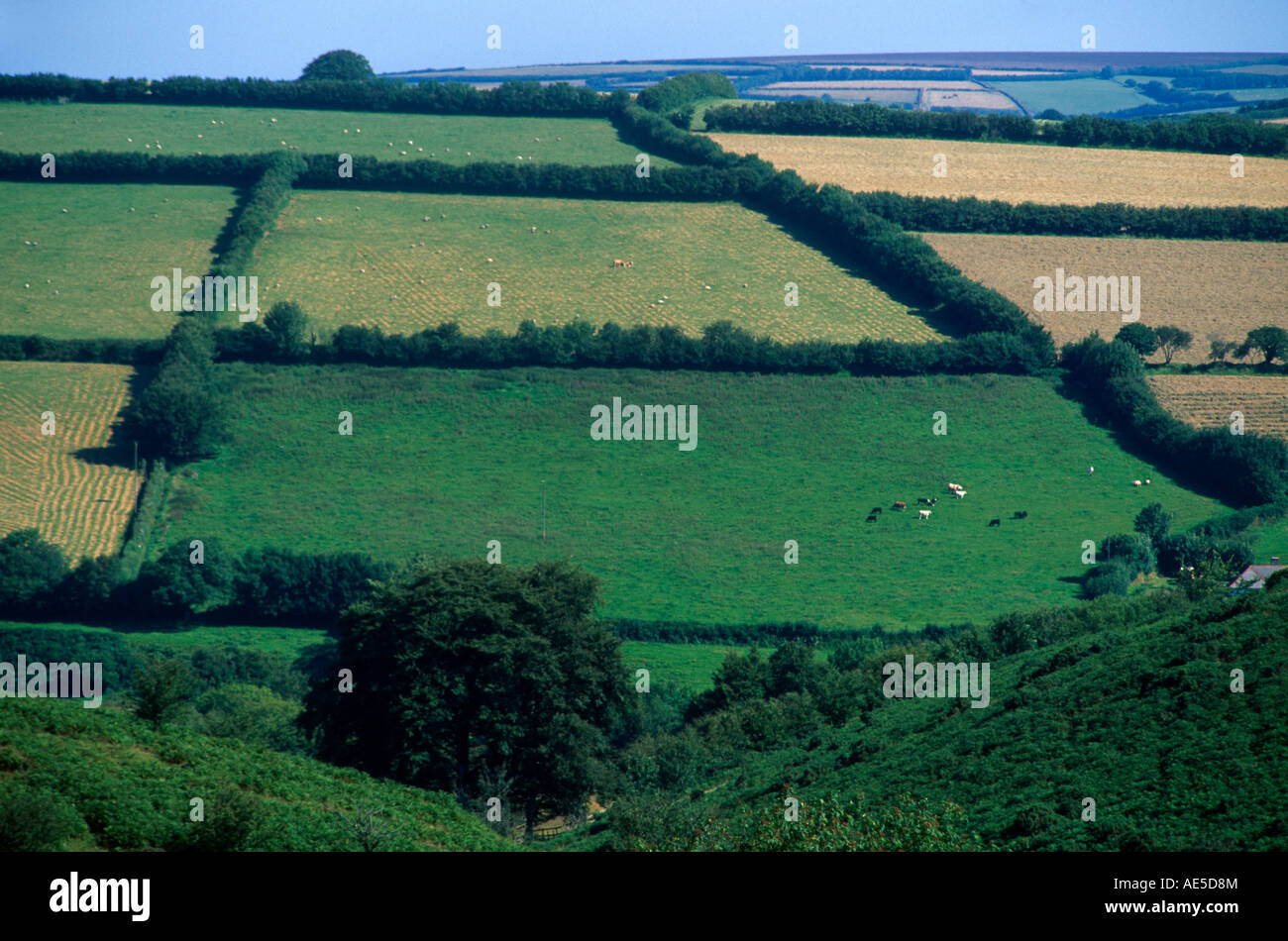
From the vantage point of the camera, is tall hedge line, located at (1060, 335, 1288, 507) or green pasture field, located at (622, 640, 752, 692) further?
tall hedge line, located at (1060, 335, 1288, 507)

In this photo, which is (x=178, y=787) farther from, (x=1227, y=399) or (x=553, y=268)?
(x=553, y=268)

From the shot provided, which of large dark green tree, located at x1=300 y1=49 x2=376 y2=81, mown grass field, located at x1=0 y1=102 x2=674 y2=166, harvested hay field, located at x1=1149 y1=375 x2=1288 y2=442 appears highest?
large dark green tree, located at x1=300 y1=49 x2=376 y2=81

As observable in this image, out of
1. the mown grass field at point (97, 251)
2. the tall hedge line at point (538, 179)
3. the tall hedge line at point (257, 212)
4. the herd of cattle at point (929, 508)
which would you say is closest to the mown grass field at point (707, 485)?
the herd of cattle at point (929, 508)

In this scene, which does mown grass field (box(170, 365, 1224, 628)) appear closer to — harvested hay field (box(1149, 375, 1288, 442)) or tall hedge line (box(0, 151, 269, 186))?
harvested hay field (box(1149, 375, 1288, 442))

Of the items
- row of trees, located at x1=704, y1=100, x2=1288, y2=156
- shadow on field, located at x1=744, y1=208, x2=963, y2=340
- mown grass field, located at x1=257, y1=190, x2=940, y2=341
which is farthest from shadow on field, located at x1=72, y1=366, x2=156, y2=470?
row of trees, located at x1=704, y1=100, x2=1288, y2=156

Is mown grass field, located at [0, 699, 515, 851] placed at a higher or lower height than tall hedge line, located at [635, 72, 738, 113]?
lower

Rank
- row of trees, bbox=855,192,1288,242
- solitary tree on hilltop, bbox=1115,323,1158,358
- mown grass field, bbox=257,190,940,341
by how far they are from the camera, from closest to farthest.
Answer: solitary tree on hilltop, bbox=1115,323,1158,358 < mown grass field, bbox=257,190,940,341 < row of trees, bbox=855,192,1288,242
